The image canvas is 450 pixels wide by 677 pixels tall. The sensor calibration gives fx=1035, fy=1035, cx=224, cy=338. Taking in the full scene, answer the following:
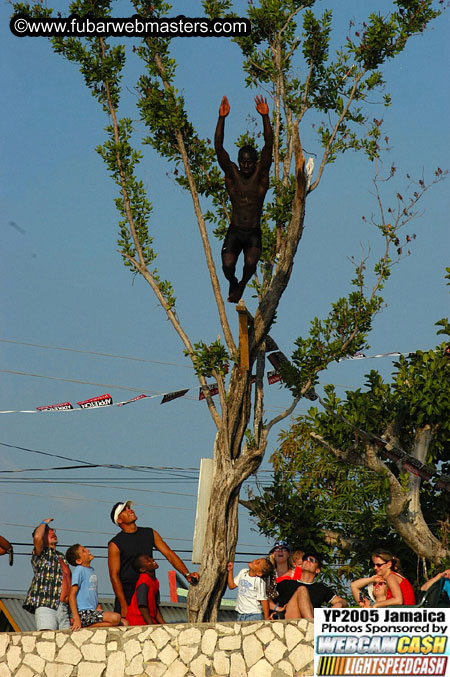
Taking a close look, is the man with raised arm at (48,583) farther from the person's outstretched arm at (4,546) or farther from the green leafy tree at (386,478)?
the green leafy tree at (386,478)

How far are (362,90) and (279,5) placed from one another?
5.52 ft

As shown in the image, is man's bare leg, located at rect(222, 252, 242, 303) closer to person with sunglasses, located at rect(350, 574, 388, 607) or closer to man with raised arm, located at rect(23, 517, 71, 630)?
man with raised arm, located at rect(23, 517, 71, 630)

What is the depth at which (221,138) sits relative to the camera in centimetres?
1207

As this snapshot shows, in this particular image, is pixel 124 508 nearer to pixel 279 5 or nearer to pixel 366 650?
pixel 366 650

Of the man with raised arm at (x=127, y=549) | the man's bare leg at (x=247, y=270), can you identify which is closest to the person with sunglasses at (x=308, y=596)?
the man with raised arm at (x=127, y=549)

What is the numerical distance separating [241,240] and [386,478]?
3999mm

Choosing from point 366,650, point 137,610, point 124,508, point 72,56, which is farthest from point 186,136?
point 366,650

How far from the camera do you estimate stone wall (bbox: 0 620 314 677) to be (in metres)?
9.83

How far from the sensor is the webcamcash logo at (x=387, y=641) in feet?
28.5

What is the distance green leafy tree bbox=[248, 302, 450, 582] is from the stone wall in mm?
4261

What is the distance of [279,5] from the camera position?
13.5 m

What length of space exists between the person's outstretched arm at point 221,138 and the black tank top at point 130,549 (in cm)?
439

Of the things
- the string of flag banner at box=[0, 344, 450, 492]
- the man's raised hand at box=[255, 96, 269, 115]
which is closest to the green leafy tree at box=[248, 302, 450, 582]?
the string of flag banner at box=[0, 344, 450, 492]

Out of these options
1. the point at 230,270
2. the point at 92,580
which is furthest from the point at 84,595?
the point at 230,270
